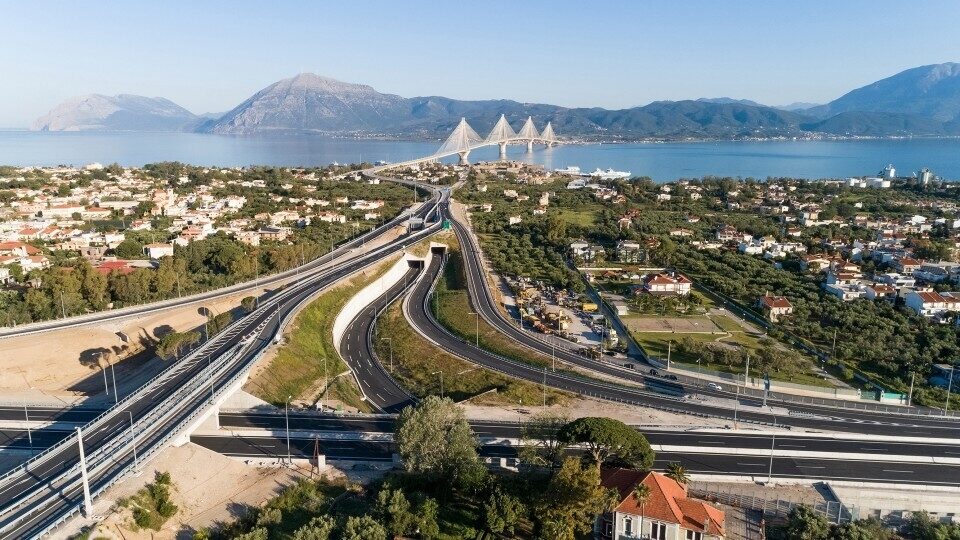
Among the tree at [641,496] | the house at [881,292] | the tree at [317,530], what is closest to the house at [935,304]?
the house at [881,292]

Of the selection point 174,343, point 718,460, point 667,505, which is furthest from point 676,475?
point 174,343

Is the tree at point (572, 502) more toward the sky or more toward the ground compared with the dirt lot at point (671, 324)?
more toward the sky

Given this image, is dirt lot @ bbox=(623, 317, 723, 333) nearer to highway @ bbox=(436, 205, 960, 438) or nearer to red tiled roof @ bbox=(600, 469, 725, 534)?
highway @ bbox=(436, 205, 960, 438)

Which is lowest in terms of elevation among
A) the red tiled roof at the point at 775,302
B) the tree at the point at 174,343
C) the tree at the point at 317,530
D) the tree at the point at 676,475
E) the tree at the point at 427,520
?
the tree at the point at 427,520

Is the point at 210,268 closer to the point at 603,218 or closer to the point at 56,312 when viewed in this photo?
the point at 56,312

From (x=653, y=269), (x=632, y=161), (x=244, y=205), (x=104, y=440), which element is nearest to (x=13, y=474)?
(x=104, y=440)

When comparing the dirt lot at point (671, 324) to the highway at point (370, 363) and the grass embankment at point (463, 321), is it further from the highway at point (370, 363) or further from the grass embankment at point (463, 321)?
the highway at point (370, 363)

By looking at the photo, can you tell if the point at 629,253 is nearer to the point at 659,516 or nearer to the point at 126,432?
the point at 659,516
